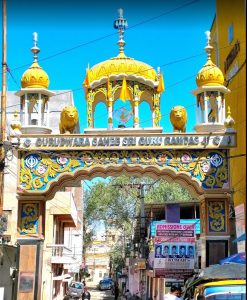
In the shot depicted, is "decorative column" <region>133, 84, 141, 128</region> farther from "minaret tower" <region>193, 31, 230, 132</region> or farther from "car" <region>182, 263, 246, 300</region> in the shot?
"car" <region>182, 263, 246, 300</region>

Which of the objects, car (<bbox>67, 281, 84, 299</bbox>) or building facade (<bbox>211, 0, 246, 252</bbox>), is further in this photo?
car (<bbox>67, 281, 84, 299</bbox>)

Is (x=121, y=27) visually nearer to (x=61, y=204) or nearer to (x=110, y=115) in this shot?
(x=110, y=115)

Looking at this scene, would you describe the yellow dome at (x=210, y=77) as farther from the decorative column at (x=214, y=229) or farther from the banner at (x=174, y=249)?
the banner at (x=174, y=249)

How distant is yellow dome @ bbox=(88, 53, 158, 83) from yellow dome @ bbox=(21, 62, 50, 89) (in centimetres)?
140

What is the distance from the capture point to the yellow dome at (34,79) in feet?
55.5

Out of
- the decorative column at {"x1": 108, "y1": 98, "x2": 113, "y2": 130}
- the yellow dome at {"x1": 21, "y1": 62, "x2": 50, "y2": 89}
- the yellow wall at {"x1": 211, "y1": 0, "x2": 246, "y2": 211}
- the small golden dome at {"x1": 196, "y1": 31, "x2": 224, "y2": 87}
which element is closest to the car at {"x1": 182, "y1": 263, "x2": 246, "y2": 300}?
the yellow wall at {"x1": 211, "y1": 0, "x2": 246, "y2": 211}

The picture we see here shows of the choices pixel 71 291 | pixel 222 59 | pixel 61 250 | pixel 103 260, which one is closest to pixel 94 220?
pixel 71 291

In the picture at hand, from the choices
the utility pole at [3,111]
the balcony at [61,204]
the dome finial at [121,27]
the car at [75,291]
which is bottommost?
the car at [75,291]

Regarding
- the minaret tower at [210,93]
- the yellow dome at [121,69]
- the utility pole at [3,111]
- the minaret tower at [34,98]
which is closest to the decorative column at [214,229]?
the minaret tower at [210,93]

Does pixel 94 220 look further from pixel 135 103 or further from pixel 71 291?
pixel 135 103

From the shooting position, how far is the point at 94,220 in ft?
154

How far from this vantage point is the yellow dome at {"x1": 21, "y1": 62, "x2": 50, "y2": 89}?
1691 centimetres

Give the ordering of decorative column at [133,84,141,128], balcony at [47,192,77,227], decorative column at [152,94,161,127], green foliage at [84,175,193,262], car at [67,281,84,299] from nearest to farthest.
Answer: decorative column at [133,84,141,128] → decorative column at [152,94,161,127] → balcony at [47,192,77,227] → car at [67,281,84,299] → green foliage at [84,175,193,262]

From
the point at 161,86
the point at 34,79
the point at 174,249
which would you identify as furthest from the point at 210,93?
the point at 174,249
